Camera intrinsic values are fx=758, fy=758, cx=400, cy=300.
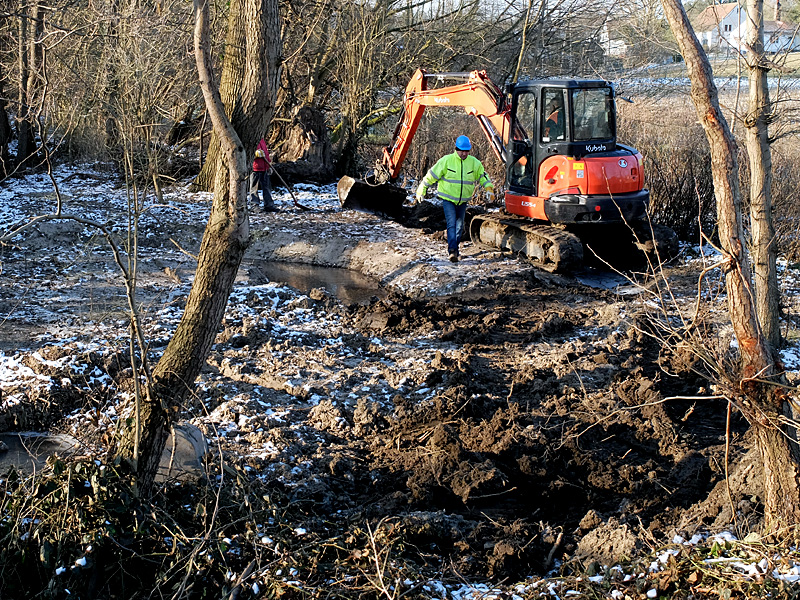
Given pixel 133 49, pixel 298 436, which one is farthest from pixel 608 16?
pixel 298 436

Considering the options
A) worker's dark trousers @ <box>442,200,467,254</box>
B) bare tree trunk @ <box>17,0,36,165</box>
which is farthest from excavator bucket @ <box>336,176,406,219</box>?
bare tree trunk @ <box>17,0,36,165</box>

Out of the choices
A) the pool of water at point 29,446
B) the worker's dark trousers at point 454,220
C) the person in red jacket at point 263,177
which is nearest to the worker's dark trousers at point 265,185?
the person in red jacket at point 263,177

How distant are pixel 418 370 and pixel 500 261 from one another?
4300mm

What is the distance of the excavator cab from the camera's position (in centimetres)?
1038

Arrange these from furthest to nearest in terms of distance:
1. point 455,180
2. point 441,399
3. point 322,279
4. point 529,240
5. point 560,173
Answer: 1. point 322,279
2. point 529,240
3. point 455,180
4. point 560,173
5. point 441,399

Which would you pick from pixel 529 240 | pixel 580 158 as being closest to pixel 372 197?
pixel 529 240

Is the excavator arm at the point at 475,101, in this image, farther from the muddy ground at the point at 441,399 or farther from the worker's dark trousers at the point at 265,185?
the worker's dark trousers at the point at 265,185

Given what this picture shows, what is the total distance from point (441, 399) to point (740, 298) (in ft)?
9.70

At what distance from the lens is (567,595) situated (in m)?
3.87

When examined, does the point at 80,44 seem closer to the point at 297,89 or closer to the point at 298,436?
the point at 297,89

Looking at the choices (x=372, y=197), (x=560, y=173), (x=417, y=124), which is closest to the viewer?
(x=560, y=173)

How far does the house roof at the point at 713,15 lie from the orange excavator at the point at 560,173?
462 cm

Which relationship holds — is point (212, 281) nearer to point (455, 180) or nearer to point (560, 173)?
point (455, 180)

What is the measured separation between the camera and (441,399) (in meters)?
6.50
